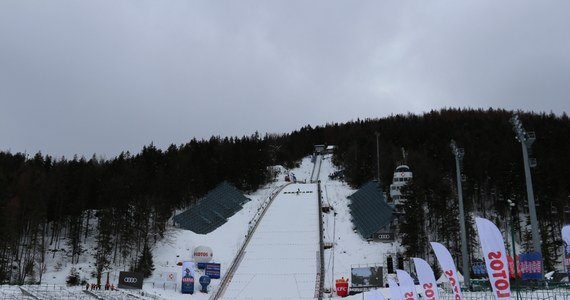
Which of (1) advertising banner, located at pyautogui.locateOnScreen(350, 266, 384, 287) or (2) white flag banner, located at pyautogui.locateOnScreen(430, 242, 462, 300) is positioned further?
(1) advertising banner, located at pyautogui.locateOnScreen(350, 266, 384, 287)

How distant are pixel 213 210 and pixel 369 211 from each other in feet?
53.4

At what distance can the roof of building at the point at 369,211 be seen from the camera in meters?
46.8

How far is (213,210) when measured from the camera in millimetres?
54344

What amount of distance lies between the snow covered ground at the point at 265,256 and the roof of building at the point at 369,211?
0.94 meters

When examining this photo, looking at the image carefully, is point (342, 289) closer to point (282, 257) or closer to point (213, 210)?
point (282, 257)

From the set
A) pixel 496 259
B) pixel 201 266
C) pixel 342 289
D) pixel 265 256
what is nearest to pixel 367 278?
pixel 342 289

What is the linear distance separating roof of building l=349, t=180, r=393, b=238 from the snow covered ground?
3.08 feet

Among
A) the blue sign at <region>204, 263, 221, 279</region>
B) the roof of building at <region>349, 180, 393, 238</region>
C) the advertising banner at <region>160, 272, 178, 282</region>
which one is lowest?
the advertising banner at <region>160, 272, 178, 282</region>

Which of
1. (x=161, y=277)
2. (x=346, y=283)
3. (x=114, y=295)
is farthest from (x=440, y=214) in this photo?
(x=114, y=295)

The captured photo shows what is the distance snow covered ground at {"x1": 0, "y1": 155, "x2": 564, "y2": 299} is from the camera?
3228cm

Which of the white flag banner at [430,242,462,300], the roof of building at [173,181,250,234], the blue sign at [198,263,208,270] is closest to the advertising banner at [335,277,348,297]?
the blue sign at [198,263,208,270]

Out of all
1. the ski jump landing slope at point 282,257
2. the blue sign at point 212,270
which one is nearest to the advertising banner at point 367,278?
the ski jump landing slope at point 282,257

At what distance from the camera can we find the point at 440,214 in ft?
147

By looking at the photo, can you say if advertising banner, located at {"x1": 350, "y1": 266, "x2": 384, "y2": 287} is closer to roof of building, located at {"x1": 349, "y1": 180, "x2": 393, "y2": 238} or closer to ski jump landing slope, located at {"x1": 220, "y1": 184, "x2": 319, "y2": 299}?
ski jump landing slope, located at {"x1": 220, "y1": 184, "x2": 319, "y2": 299}
